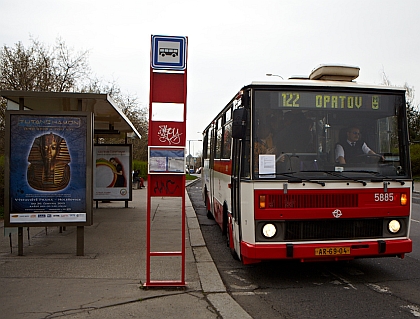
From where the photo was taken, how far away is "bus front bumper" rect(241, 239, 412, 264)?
6559mm

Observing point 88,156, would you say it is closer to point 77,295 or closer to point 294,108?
point 77,295

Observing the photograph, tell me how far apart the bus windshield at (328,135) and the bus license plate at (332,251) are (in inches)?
39.1

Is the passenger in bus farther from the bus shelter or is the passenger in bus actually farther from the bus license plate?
the bus shelter

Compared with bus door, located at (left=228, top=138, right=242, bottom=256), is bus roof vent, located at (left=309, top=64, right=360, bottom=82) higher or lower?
higher

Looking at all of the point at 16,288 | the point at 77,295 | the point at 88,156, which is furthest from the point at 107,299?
the point at 88,156

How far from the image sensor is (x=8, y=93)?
27.8ft

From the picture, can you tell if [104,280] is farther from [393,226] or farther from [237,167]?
[393,226]

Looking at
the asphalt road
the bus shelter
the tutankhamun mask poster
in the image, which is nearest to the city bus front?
the asphalt road

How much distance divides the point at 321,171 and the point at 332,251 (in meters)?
1.12

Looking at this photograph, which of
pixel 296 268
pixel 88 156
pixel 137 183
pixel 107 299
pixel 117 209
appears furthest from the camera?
pixel 137 183

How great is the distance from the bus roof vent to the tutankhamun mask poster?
4.61 metres

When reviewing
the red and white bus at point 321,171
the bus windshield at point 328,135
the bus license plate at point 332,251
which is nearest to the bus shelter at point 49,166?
the red and white bus at point 321,171

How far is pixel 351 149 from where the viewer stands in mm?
7004

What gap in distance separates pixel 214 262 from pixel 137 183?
973 inches
